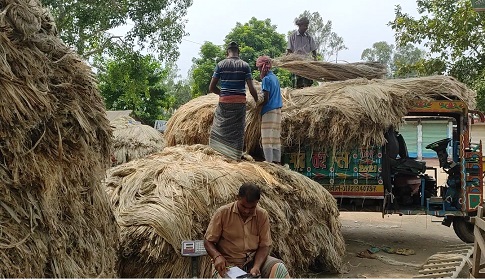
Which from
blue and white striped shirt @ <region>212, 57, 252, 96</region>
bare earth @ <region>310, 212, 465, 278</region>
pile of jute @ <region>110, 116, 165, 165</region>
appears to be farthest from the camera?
pile of jute @ <region>110, 116, 165, 165</region>

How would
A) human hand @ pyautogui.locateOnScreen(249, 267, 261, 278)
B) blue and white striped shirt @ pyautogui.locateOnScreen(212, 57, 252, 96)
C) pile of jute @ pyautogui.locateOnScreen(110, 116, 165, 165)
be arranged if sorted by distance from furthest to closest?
pile of jute @ pyautogui.locateOnScreen(110, 116, 165, 165)
blue and white striped shirt @ pyautogui.locateOnScreen(212, 57, 252, 96)
human hand @ pyautogui.locateOnScreen(249, 267, 261, 278)

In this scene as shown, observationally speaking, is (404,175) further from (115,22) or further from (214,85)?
(115,22)

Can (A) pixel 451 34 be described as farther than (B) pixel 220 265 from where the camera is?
Yes

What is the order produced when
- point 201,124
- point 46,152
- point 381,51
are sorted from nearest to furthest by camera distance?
point 46,152 → point 201,124 → point 381,51

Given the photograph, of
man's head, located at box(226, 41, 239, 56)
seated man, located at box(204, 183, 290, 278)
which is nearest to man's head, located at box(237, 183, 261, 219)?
seated man, located at box(204, 183, 290, 278)

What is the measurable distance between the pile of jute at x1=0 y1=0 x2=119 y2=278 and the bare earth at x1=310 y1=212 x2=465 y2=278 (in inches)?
158

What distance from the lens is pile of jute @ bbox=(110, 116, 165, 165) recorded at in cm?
1134

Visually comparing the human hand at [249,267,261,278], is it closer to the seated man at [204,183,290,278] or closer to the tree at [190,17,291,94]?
the seated man at [204,183,290,278]

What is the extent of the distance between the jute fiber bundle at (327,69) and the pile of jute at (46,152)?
5.67 metres

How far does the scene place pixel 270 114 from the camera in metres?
7.68

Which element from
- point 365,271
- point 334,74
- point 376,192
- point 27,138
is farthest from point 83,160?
point 334,74

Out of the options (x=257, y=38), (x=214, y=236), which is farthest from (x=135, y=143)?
(x=257, y=38)

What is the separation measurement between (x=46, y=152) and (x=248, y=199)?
156 cm

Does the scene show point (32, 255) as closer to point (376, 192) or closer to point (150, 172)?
point (150, 172)
